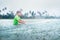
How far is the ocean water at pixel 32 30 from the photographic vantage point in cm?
131

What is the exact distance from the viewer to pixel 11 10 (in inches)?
54.3

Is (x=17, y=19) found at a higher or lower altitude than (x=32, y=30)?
higher

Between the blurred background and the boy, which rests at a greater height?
the blurred background

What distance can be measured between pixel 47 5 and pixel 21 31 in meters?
0.43

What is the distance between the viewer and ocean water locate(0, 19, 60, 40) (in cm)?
131

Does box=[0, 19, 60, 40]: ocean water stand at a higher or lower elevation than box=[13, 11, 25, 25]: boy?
lower

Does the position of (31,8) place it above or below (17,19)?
above

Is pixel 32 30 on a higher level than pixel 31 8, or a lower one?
lower

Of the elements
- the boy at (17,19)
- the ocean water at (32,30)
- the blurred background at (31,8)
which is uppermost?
the blurred background at (31,8)

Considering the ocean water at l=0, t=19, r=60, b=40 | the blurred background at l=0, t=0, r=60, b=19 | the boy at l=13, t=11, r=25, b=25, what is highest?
the blurred background at l=0, t=0, r=60, b=19

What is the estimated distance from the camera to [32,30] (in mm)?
1333

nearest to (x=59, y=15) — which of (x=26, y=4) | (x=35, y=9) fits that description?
(x=35, y=9)

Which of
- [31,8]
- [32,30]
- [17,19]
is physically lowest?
[32,30]

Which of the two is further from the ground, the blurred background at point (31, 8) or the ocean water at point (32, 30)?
the blurred background at point (31, 8)
